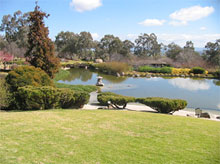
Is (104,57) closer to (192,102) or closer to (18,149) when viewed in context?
(192,102)

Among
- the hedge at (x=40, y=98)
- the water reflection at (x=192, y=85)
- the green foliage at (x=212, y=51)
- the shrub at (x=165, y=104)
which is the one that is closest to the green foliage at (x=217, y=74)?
Result: the water reflection at (x=192, y=85)

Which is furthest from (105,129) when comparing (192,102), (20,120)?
(192,102)

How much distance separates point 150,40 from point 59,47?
867 inches

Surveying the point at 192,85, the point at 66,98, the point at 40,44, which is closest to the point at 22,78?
the point at 66,98

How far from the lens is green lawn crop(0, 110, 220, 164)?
3.28 m

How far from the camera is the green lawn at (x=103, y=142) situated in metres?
3.28

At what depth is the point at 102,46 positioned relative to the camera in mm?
49000

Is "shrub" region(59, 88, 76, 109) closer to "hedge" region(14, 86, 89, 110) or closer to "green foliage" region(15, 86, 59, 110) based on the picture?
"hedge" region(14, 86, 89, 110)

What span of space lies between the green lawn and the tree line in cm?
Answer: 3167

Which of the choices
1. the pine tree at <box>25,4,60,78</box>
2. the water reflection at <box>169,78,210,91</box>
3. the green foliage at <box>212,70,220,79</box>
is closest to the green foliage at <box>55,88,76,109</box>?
the pine tree at <box>25,4,60,78</box>

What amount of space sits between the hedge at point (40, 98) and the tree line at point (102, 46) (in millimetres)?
30112

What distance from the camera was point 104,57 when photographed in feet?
159

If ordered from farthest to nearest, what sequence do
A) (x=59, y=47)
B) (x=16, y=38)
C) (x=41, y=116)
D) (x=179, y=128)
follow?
(x=59, y=47) < (x=16, y=38) < (x=41, y=116) < (x=179, y=128)

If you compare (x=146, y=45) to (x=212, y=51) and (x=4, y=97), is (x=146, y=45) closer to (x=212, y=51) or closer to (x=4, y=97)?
(x=212, y=51)
